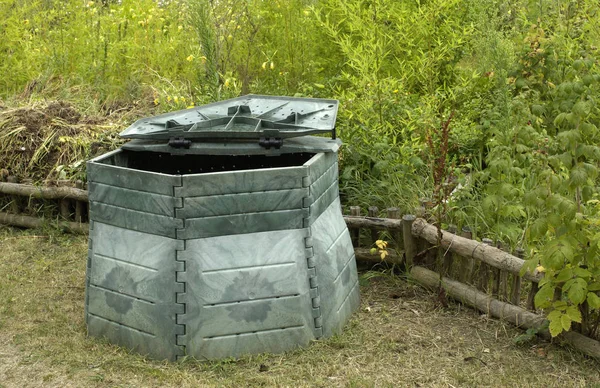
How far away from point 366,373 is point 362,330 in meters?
0.54

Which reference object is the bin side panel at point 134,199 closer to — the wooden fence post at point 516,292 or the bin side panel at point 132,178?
the bin side panel at point 132,178

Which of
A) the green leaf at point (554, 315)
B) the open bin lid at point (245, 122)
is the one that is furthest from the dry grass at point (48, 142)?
the green leaf at point (554, 315)

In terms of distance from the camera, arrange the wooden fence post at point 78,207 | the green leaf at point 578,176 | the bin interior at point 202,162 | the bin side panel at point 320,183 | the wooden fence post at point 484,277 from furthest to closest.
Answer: the wooden fence post at point 78,207 < the bin interior at point 202,162 < the wooden fence post at point 484,277 < the bin side panel at point 320,183 < the green leaf at point 578,176

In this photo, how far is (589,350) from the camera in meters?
4.41

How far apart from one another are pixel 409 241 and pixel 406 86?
2452 millimetres

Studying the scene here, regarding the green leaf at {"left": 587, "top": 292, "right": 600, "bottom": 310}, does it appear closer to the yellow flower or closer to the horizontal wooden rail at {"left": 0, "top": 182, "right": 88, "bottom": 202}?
the yellow flower

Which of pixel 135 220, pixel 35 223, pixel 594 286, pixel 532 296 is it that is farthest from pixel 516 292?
pixel 35 223

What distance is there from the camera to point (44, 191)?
22.7 feet

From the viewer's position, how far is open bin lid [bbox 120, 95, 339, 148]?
15.7 feet

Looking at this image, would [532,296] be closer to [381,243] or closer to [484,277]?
[484,277]

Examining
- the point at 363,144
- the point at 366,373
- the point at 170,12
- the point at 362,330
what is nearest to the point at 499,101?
the point at 363,144

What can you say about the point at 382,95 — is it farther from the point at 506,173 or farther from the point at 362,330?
the point at 362,330

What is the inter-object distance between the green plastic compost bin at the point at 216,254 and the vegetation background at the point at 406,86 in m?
1.08

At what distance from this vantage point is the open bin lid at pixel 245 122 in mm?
4773
